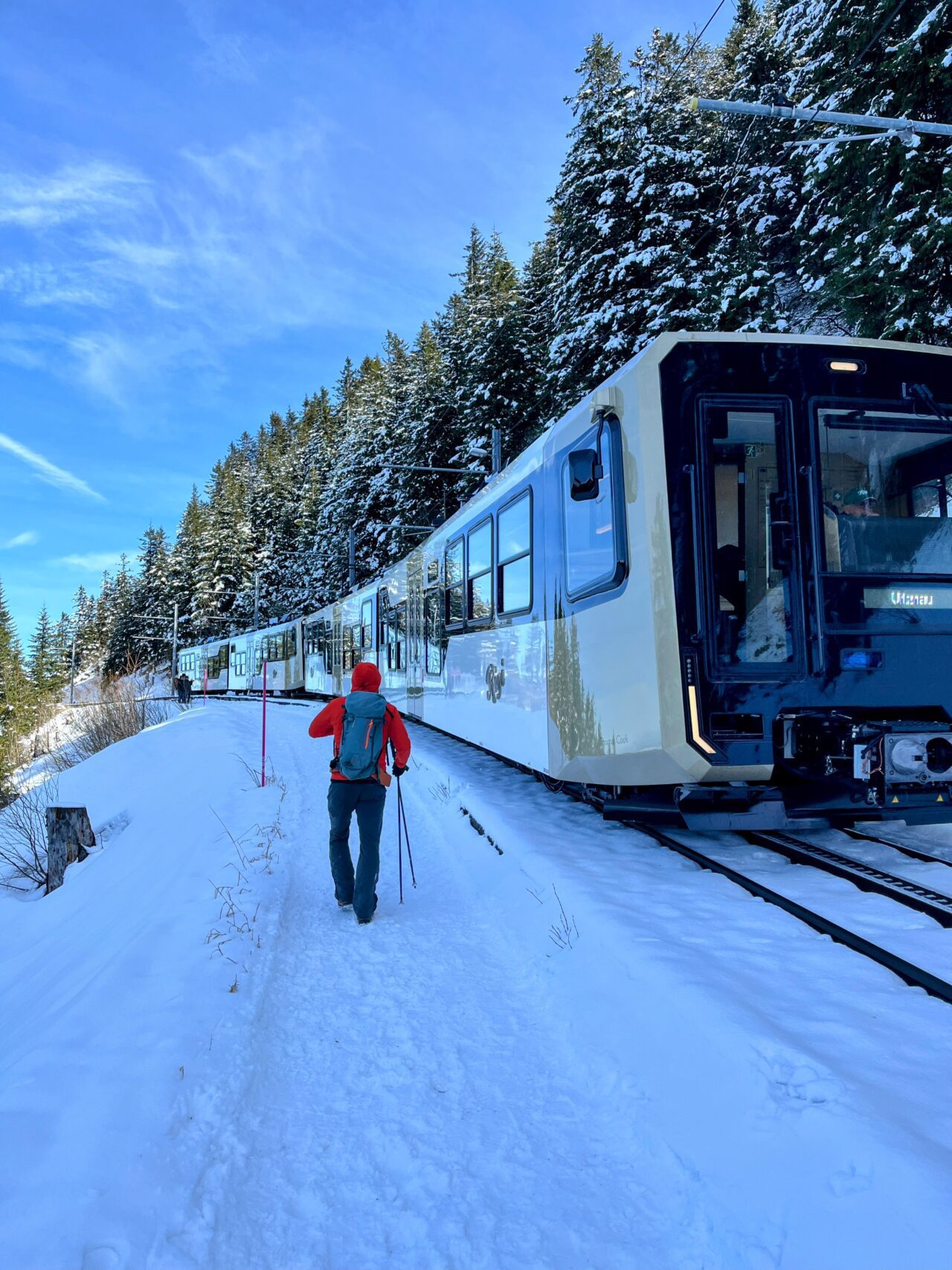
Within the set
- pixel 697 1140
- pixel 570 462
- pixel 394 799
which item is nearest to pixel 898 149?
pixel 570 462

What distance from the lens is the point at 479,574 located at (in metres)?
9.47

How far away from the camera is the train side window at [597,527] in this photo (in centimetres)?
568

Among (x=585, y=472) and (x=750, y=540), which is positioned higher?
(x=585, y=472)

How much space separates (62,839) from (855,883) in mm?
9567

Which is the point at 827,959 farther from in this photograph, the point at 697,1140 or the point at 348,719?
the point at 348,719

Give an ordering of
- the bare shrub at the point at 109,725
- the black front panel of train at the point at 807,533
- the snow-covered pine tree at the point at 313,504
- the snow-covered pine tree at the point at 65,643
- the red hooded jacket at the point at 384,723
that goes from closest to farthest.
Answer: the black front panel of train at the point at 807,533 < the red hooded jacket at the point at 384,723 < the bare shrub at the point at 109,725 < the snow-covered pine tree at the point at 313,504 < the snow-covered pine tree at the point at 65,643

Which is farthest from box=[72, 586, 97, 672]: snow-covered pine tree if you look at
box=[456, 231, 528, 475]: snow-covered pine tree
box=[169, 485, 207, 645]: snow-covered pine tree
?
box=[456, 231, 528, 475]: snow-covered pine tree

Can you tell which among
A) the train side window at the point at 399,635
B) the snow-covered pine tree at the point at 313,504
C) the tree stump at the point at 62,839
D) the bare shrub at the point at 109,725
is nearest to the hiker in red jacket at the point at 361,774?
the tree stump at the point at 62,839

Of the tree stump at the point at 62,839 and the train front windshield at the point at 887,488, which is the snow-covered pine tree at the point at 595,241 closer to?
the train front windshield at the point at 887,488

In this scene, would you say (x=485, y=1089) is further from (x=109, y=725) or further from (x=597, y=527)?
(x=109, y=725)

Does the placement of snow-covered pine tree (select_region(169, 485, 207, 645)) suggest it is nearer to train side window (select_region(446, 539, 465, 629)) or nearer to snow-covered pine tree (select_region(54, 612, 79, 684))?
snow-covered pine tree (select_region(54, 612, 79, 684))

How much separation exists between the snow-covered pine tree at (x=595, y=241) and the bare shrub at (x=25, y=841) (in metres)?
15.0

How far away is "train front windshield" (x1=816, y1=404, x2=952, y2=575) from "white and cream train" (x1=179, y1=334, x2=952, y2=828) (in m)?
0.01

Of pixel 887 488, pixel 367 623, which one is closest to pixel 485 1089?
pixel 887 488
